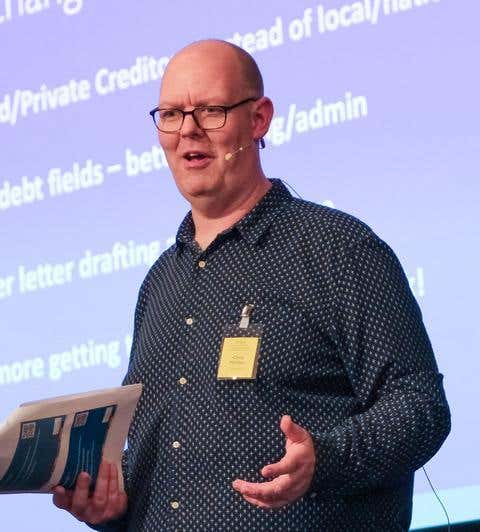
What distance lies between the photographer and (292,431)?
1947mm

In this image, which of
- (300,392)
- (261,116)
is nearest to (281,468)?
(300,392)

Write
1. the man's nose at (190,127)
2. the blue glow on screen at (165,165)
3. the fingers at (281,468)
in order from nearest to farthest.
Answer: the fingers at (281,468) < the man's nose at (190,127) < the blue glow on screen at (165,165)

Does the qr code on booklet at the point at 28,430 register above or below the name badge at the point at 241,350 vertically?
below

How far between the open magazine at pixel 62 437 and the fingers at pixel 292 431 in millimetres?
352

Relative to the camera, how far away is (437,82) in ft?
11.0

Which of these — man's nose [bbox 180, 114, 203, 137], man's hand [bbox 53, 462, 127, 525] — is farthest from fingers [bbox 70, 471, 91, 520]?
man's nose [bbox 180, 114, 203, 137]

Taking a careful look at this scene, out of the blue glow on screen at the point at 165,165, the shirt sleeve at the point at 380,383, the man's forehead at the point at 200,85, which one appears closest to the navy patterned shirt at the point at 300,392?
the shirt sleeve at the point at 380,383

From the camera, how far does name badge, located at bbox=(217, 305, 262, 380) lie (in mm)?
2186

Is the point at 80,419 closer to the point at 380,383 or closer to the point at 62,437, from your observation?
the point at 62,437

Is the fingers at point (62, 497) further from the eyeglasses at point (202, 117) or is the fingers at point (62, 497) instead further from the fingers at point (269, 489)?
the eyeglasses at point (202, 117)

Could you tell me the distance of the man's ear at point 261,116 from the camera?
2436mm

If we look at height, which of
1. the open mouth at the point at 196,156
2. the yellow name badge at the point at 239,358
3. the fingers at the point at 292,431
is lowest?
the fingers at the point at 292,431

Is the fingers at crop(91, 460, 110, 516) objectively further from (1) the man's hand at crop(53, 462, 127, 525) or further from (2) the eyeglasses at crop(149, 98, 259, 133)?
(2) the eyeglasses at crop(149, 98, 259, 133)

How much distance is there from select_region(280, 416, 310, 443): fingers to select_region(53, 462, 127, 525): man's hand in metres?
0.45
